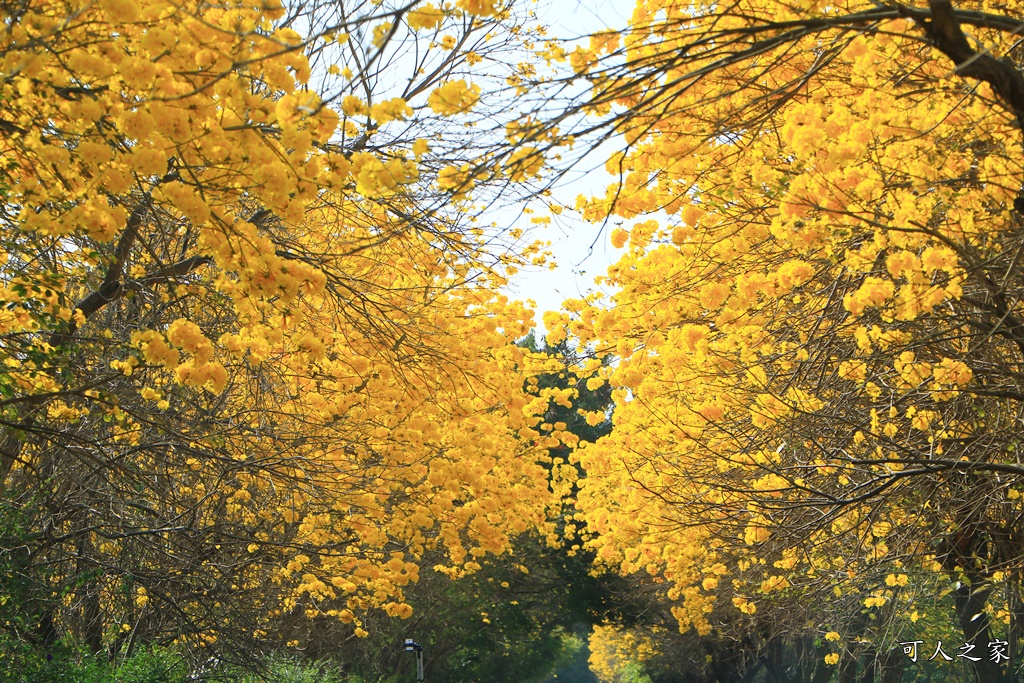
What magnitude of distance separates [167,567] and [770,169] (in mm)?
6229

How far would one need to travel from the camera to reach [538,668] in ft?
113

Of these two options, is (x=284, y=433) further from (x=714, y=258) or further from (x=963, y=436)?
(x=963, y=436)

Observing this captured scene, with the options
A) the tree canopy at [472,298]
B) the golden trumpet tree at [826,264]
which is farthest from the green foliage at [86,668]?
the golden trumpet tree at [826,264]

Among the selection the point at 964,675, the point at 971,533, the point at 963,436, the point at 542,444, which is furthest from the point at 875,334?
the point at 964,675

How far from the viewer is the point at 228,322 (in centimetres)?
793

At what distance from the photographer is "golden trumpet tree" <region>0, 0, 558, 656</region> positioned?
403 cm

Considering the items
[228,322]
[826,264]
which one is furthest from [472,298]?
[826,264]

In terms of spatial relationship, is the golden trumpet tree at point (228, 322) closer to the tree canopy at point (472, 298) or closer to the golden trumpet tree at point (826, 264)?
the tree canopy at point (472, 298)

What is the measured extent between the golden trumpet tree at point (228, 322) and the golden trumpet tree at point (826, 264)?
1.21 m

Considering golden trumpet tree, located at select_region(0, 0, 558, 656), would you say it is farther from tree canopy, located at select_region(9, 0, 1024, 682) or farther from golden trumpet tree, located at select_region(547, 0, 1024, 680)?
golden trumpet tree, located at select_region(547, 0, 1024, 680)

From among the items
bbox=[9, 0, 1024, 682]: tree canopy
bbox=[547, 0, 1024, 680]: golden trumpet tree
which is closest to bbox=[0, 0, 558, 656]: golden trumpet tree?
bbox=[9, 0, 1024, 682]: tree canopy

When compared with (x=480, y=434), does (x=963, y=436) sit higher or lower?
lower

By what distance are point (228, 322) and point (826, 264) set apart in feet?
15.0

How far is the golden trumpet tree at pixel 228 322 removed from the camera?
4027 mm
